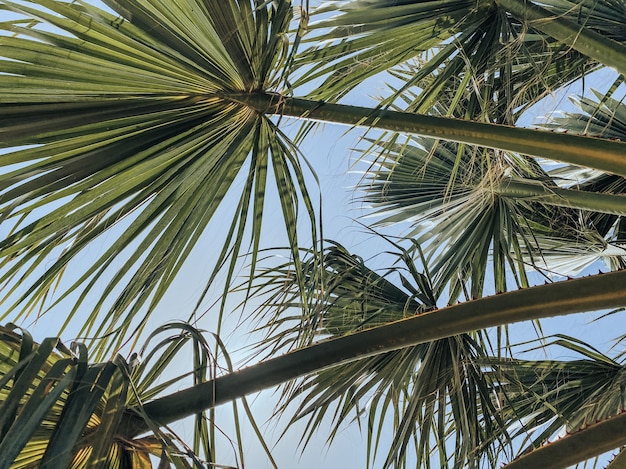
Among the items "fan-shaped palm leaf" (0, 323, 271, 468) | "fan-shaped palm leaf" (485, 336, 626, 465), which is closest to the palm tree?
"fan-shaped palm leaf" (0, 323, 271, 468)

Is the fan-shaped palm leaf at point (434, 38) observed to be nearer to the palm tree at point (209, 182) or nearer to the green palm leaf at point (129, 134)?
the palm tree at point (209, 182)

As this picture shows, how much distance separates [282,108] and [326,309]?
28.7 inches

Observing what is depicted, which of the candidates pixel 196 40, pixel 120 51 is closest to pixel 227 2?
pixel 196 40

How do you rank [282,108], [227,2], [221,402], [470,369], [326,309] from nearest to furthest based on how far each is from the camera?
[221,402], [227,2], [282,108], [470,369], [326,309]

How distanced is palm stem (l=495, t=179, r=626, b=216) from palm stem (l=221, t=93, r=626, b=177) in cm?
30

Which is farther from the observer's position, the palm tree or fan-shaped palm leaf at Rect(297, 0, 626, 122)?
fan-shaped palm leaf at Rect(297, 0, 626, 122)

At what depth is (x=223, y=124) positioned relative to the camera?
1.35 metres

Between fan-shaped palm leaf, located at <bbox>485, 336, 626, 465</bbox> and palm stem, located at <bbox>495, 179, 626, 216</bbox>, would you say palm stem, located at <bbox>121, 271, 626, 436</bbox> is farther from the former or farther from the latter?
fan-shaped palm leaf, located at <bbox>485, 336, 626, 465</bbox>

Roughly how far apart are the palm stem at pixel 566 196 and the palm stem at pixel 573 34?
1.03ft

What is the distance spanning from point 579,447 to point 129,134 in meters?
1.00

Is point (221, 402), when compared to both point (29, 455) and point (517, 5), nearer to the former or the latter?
point (29, 455)

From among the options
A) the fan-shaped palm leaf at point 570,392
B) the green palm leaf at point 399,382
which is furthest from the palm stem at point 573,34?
the fan-shaped palm leaf at point 570,392

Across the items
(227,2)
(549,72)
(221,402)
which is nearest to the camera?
(221,402)

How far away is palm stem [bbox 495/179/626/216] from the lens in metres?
1.57
